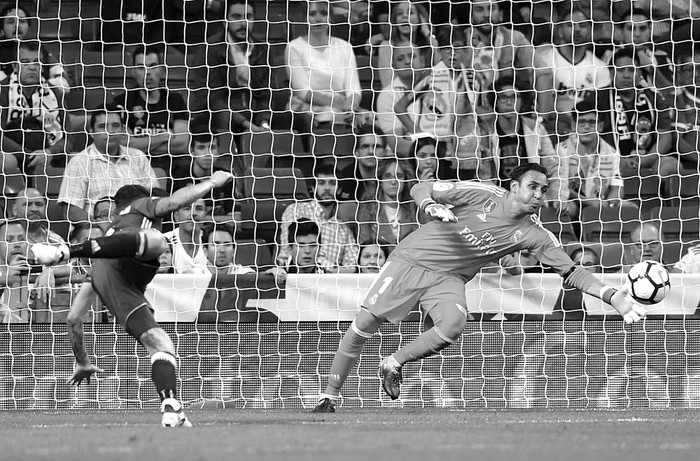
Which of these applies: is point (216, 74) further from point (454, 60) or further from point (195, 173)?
point (454, 60)

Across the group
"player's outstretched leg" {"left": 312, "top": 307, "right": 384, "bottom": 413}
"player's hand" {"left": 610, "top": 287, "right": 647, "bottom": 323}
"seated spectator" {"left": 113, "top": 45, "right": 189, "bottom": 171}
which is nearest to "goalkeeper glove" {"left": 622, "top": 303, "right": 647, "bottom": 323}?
"player's hand" {"left": 610, "top": 287, "right": 647, "bottom": 323}

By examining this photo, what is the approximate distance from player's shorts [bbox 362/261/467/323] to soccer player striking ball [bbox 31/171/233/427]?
5.87 ft

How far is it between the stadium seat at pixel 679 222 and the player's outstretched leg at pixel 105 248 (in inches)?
225

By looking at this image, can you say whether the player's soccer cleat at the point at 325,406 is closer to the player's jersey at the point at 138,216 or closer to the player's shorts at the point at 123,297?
the player's shorts at the point at 123,297

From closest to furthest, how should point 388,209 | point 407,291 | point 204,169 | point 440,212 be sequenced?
point 440,212 < point 407,291 < point 388,209 < point 204,169

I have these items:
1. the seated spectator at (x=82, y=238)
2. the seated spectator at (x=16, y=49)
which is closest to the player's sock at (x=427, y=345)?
the seated spectator at (x=82, y=238)

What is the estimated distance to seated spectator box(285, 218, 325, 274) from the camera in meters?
10.2

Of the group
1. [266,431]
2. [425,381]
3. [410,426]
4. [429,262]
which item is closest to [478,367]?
[425,381]

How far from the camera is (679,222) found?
10969 mm

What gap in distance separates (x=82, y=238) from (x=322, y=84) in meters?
2.80

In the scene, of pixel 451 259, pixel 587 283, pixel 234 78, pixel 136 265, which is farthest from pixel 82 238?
pixel 587 283

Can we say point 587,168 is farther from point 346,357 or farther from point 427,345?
point 346,357

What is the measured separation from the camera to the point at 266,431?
658 centimetres

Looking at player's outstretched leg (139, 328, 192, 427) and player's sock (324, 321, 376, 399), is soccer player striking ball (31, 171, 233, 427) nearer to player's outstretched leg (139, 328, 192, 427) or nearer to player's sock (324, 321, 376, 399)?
player's outstretched leg (139, 328, 192, 427)
